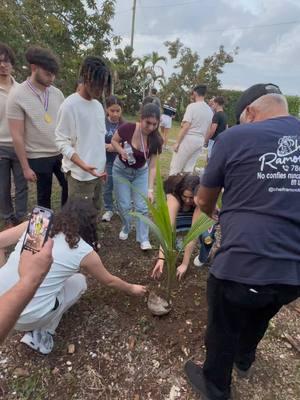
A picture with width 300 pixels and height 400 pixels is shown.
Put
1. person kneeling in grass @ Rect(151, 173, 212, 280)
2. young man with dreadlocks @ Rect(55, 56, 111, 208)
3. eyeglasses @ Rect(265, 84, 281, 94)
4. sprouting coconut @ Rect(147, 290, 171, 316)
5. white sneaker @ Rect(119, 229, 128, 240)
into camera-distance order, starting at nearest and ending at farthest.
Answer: eyeglasses @ Rect(265, 84, 281, 94)
sprouting coconut @ Rect(147, 290, 171, 316)
young man with dreadlocks @ Rect(55, 56, 111, 208)
person kneeling in grass @ Rect(151, 173, 212, 280)
white sneaker @ Rect(119, 229, 128, 240)

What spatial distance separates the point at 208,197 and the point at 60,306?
3.45ft

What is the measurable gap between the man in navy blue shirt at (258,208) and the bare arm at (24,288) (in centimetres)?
71

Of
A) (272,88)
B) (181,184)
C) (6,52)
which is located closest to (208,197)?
(272,88)

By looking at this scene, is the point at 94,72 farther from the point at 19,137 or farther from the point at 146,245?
the point at 146,245

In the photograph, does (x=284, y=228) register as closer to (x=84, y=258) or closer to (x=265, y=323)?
(x=265, y=323)

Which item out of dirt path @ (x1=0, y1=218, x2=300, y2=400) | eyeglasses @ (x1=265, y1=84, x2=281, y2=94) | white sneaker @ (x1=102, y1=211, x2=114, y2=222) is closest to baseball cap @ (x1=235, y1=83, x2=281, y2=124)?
eyeglasses @ (x1=265, y1=84, x2=281, y2=94)

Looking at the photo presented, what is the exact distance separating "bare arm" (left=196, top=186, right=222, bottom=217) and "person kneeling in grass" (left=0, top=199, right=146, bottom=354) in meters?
0.63

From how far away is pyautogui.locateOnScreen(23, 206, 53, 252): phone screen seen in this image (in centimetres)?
107

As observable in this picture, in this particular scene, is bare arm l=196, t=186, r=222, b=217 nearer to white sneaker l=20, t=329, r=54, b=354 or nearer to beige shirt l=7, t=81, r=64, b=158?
white sneaker l=20, t=329, r=54, b=354

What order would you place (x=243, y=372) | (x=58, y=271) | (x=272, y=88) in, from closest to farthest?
(x=272, y=88), (x=58, y=271), (x=243, y=372)

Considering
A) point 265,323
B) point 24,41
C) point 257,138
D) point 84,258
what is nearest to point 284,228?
point 257,138

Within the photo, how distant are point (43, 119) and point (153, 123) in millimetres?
862

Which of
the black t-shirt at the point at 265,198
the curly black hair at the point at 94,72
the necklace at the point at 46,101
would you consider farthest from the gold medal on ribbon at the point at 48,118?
the black t-shirt at the point at 265,198

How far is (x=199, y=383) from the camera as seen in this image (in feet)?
5.42
